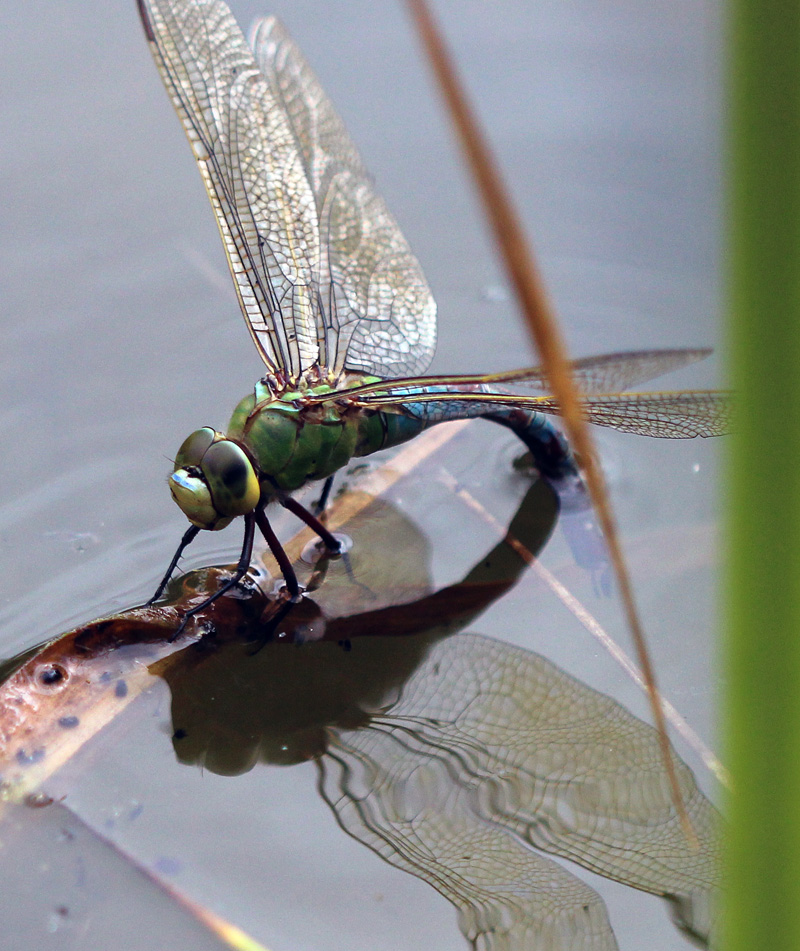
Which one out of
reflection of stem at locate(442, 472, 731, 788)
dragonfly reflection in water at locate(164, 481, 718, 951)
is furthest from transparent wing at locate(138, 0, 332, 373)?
dragonfly reflection in water at locate(164, 481, 718, 951)

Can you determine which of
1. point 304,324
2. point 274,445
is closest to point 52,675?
point 274,445

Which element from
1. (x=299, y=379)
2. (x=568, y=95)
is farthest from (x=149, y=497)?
(x=568, y=95)

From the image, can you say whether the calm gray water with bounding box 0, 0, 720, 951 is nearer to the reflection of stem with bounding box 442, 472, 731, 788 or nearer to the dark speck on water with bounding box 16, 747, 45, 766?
the reflection of stem with bounding box 442, 472, 731, 788

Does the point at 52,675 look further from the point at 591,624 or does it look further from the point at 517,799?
A: the point at 591,624

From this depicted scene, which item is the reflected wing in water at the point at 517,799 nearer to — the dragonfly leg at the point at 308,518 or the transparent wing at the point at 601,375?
the dragonfly leg at the point at 308,518

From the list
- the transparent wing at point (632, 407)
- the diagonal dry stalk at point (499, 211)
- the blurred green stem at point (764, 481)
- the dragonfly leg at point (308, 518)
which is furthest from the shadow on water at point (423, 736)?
the diagonal dry stalk at point (499, 211)

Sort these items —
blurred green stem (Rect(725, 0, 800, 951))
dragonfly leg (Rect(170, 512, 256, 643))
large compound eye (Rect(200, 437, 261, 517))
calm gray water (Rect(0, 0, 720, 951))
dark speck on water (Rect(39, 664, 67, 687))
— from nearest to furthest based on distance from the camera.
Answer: blurred green stem (Rect(725, 0, 800, 951))
dark speck on water (Rect(39, 664, 67, 687))
dragonfly leg (Rect(170, 512, 256, 643))
large compound eye (Rect(200, 437, 261, 517))
calm gray water (Rect(0, 0, 720, 951))

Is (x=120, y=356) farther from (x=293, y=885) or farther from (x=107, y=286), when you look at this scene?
(x=293, y=885)
